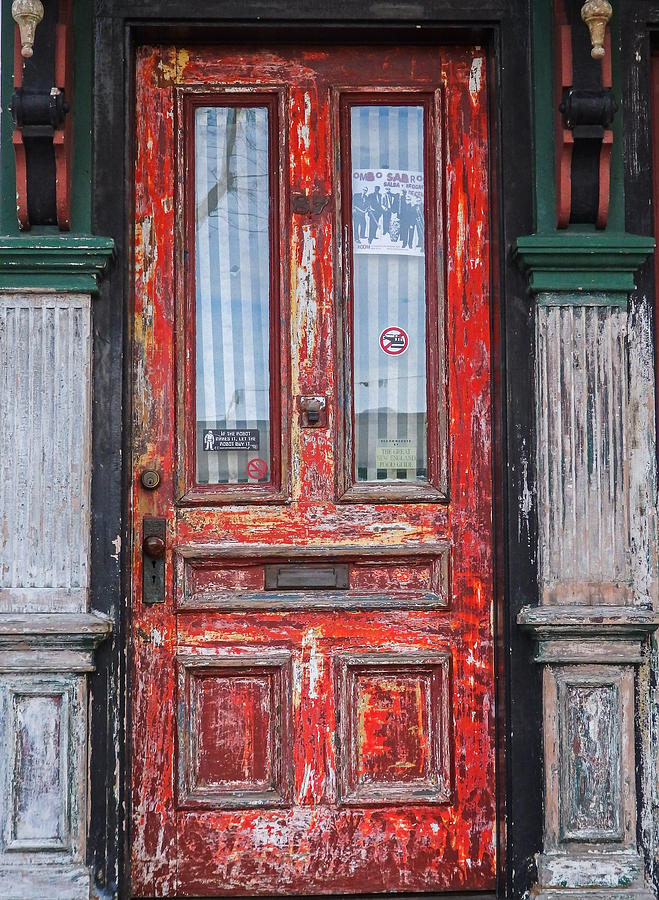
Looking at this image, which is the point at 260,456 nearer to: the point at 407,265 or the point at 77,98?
the point at 407,265

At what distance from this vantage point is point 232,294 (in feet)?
12.6

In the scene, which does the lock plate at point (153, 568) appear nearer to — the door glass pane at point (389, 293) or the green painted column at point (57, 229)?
the door glass pane at point (389, 293)

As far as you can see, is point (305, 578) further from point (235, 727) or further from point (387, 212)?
point (387, 212)

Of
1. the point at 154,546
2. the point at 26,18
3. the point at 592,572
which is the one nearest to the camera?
the point at 26,18

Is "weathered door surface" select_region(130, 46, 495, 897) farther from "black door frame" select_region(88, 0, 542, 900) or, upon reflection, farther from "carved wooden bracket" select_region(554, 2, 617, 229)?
"carved wooden bracket" select_region(554, 2, 617, 229)

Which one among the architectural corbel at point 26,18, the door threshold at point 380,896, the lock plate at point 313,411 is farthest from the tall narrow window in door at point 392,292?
the door threshold at point 380,896

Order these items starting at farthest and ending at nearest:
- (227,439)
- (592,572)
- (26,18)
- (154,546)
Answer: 1. (227,439)
2. (154,546)
3. (592,572)
4. (26,18)

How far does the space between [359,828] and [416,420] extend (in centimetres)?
138

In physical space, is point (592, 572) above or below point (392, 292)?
below

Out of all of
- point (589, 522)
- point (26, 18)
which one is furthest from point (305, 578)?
point (26, 18)

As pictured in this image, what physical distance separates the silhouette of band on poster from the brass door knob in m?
1.21

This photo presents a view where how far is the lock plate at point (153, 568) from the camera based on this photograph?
371 cm

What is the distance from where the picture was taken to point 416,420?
3.82m

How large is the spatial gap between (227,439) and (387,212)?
0.97m
